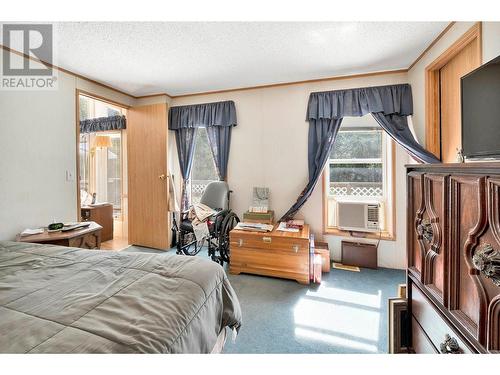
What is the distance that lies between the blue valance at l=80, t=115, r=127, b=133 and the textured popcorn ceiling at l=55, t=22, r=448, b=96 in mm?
1628

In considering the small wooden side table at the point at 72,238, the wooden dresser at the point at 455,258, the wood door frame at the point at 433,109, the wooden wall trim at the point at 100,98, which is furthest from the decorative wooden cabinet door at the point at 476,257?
the wooden wall trim at the point at 100,98

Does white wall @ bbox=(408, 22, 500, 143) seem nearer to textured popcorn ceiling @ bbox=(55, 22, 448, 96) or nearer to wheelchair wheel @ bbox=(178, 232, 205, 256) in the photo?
textured popcorn ceiling @ bbox=(55, 22, 448, 96)

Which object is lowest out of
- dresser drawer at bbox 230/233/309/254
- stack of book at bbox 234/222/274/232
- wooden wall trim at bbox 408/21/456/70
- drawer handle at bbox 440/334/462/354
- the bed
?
dresser drawer at bbox 230/233/309/254

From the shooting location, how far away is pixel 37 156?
230 centimetres

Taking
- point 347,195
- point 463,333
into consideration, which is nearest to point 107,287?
point 463,333

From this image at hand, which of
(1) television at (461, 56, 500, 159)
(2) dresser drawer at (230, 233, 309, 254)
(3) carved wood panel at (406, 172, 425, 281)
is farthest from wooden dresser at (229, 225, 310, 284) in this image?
(1) television at (461, 56, 500, 159)

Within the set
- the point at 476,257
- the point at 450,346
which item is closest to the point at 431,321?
the point at 450,346

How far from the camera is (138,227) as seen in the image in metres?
3.54

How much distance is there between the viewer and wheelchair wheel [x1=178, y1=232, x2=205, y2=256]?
3.09 meters

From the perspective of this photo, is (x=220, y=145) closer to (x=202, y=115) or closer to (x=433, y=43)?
(x=202, y=115)

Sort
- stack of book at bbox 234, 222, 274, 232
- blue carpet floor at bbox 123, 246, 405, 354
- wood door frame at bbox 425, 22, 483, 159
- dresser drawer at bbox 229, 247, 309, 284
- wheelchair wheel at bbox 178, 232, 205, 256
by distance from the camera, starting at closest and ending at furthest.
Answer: blue carpet floor at bbox 123, 246, 405, 354 → wood door frame at bbox 425, 22, 483, 159 → dresser drawer at bbox 229, 247, 309, 284 → stack of book at bbox 234, 222, 274, 232 → wheelchair wheel at bbox 178, 232, 205, 256

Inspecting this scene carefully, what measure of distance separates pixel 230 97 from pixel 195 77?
639 millimetres

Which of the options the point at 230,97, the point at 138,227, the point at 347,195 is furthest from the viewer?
the point at 138,227
